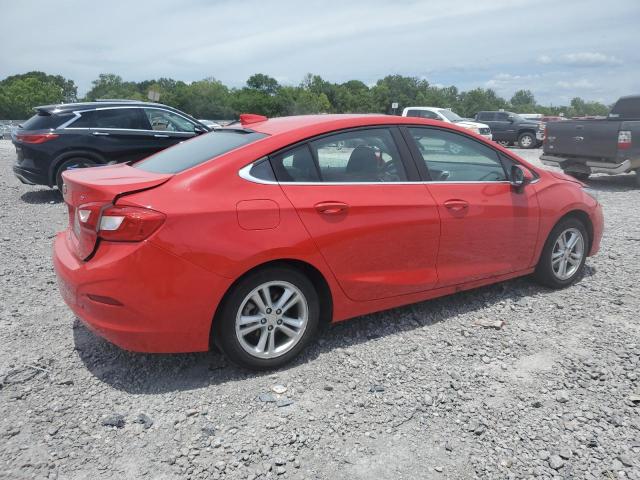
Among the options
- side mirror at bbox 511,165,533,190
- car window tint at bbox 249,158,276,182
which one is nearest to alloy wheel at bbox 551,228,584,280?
side mirror at bbox 511,165,533,190

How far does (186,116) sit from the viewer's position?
9.71 metres

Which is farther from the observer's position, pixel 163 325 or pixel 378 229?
pixel 378 229

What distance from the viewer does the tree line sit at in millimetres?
82188

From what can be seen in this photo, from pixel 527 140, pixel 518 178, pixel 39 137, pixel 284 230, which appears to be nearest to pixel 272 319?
pixel 284 230

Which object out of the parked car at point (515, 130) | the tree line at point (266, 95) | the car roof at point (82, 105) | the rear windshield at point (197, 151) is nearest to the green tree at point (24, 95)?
the tree line at point (266, 95)

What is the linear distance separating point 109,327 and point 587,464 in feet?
8.34

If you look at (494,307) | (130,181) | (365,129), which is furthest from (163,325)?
(494,307)

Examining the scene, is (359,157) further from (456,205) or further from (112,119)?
(112,119)

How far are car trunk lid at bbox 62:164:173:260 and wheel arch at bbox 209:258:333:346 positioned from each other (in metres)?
0.73

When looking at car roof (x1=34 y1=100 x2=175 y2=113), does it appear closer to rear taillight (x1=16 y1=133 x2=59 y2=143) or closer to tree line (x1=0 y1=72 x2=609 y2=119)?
rear taillight (x1=16 y1=133 x2=59 y2=143)

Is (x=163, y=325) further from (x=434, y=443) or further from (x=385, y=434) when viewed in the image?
(x=434, y=443)

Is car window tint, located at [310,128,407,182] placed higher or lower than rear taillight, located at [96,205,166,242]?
higher

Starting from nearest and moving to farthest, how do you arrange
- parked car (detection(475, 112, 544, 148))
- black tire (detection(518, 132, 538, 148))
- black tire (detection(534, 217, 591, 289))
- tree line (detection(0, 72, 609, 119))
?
black tire (detection(534, 217, 591, 289))
parked car (detection(475, 112, 544, 148))
black tire (detection(518, 132, 538, 148))
tree line (detection(0, 72, 609, 119))

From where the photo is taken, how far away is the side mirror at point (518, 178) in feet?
13.6
